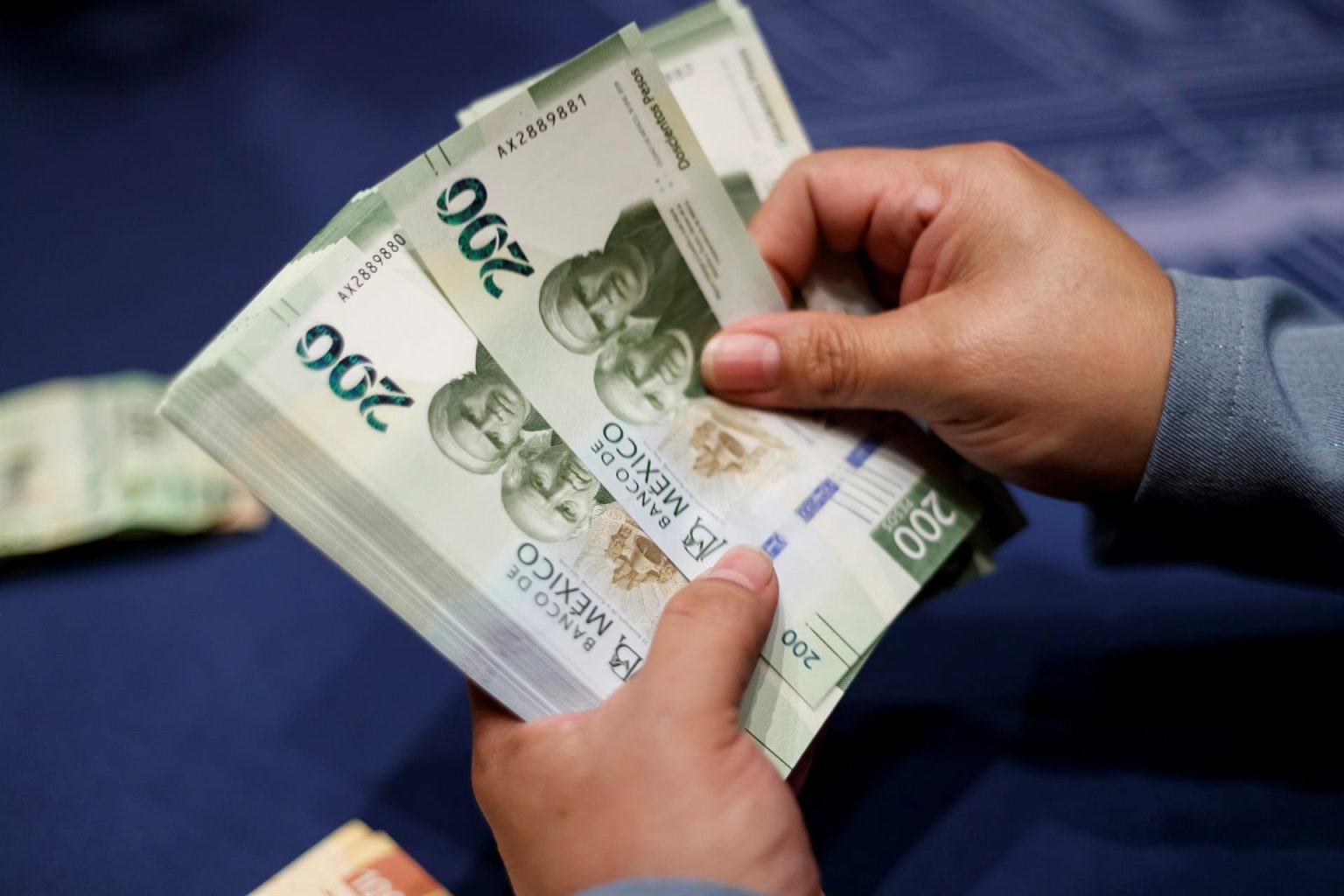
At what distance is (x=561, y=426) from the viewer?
609 mm

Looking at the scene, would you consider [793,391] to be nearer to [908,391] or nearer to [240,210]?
[908,391]

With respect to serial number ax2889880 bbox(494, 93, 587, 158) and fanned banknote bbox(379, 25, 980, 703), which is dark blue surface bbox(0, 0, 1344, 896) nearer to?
fanned banknote bbox(379, 25, 980, 703)

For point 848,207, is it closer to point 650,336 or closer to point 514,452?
point 650,336

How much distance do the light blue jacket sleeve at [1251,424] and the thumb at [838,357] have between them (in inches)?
6.4

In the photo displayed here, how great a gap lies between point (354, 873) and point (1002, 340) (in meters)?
→ 0.59

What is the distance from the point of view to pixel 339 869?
2.27 feet

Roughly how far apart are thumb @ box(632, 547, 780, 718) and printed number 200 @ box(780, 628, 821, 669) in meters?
0.04

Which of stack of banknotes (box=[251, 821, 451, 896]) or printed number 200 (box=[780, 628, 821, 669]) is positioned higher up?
printed number 200 (box=[780, 628, 821, 669])

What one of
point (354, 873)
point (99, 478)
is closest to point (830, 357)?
point (354, 873)

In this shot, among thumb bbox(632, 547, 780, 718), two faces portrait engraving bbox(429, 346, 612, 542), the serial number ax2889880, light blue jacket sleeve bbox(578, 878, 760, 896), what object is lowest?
light blue jacket sleeve bbox(578, 878, 760, 896)

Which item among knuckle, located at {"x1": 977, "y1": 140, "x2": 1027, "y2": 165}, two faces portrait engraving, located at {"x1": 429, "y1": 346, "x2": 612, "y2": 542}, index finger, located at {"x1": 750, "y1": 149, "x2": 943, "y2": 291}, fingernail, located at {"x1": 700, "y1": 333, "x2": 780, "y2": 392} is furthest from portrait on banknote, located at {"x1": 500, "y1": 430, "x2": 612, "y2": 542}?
knuckle, located at {"x1": 977, "y1": 140, "x2": 1027, "y2": 165}

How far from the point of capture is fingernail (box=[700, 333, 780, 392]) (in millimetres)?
654

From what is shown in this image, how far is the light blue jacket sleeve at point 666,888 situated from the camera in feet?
1.53

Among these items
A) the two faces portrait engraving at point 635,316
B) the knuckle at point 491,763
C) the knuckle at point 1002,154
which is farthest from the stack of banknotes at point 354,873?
the knuckle at point 1002,154
